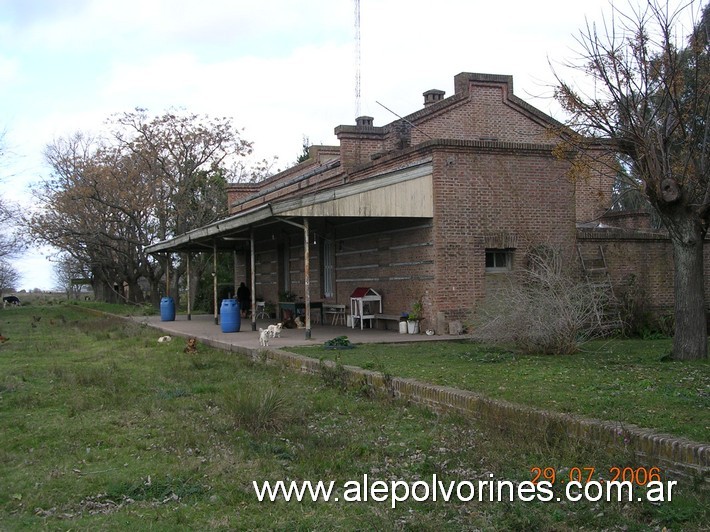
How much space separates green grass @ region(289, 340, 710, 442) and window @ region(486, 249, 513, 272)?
3.75 m

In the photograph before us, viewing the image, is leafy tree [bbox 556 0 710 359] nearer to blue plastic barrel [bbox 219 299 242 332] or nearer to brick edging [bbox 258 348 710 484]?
brick edging [bbox 258 348 710 484]

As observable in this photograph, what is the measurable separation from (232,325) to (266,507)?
49.2 ft

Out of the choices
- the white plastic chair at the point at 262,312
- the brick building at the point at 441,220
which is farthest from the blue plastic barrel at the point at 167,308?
the brick building at the point at 441,220

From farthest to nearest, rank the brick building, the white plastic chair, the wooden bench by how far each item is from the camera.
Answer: the white plastic chair, the wooden bench, the brick building

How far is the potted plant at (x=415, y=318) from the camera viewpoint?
1700 centimetres

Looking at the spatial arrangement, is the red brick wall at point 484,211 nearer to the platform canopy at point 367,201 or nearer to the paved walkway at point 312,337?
the platform canopy at point 367,201

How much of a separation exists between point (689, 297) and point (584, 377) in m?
2.84

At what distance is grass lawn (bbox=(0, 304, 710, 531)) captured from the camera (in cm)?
506

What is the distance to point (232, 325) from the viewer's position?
20.1m

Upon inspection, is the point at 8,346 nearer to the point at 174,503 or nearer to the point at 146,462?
the point at 146,462

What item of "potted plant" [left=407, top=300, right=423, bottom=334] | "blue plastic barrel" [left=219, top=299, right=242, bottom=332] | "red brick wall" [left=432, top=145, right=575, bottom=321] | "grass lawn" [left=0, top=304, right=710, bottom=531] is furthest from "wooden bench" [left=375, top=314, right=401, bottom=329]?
"grass lawn" [left=0, top=304, right=710, bottom=531]

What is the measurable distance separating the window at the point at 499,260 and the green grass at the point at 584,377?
3754 millimetres

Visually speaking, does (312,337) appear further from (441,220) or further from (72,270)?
(72,270)

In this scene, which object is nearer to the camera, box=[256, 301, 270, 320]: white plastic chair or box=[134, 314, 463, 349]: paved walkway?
box=[134, 314, 463, 349]: paved walkway
